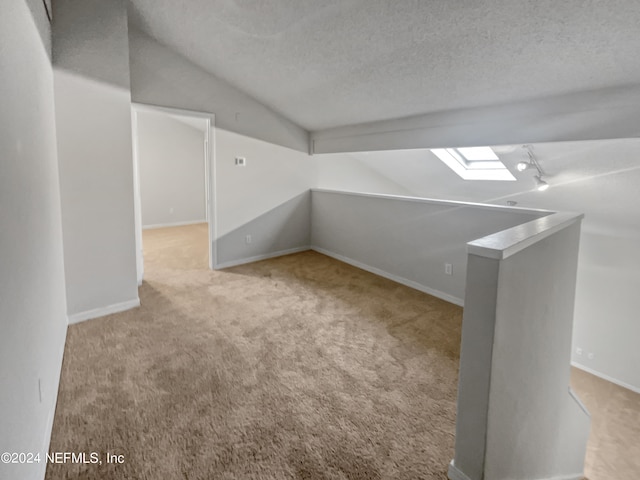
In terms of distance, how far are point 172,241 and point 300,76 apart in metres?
3.88

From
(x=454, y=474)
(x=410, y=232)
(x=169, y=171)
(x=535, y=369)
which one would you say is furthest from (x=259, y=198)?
(x=454, y=474)

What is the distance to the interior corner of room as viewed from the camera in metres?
1.51

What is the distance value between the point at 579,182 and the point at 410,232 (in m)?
1.85

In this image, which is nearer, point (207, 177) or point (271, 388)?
point (271, 388)

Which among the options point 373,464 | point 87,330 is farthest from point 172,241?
point 373,464

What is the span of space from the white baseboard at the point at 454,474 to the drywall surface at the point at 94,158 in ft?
9.72

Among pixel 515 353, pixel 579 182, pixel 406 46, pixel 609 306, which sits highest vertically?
pixel 406 46

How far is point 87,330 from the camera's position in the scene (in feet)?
9.36

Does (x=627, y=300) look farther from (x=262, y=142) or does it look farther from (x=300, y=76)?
(x=262, y=142)

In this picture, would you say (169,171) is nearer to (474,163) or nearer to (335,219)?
(335,219)

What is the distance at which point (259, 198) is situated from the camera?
191 inches

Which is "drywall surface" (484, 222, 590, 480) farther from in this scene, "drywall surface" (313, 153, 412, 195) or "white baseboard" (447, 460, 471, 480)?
"drywall surface" (313, 153, 412, 195)

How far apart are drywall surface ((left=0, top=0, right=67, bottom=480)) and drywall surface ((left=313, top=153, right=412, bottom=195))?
418 centimetres

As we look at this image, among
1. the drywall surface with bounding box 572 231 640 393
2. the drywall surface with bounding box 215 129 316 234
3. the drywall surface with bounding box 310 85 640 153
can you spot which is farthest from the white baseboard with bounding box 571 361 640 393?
the drywall surface with bounding box 215 129 316 234
